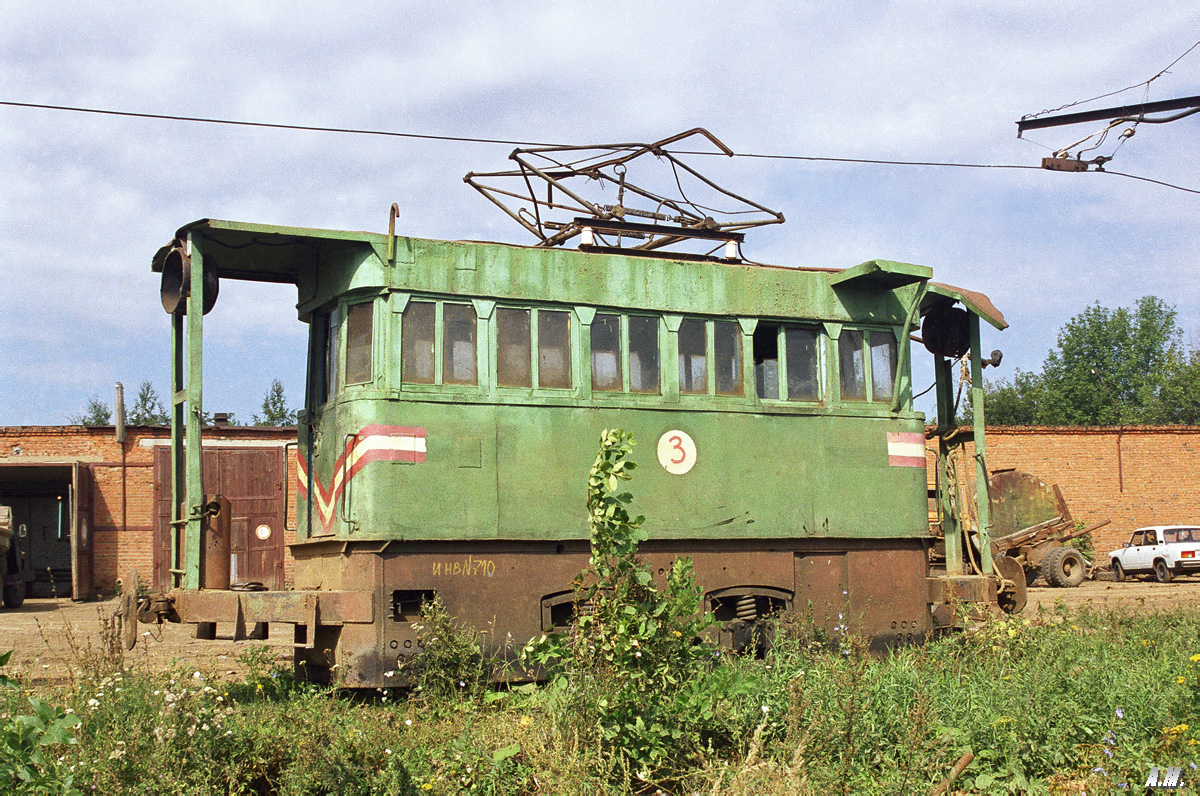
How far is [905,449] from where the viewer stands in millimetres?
10305

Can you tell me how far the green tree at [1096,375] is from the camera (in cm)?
5988

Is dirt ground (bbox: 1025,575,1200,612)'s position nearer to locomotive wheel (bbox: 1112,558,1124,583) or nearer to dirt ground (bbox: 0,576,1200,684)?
dirt ground (bbox: 0,576,1200,684)

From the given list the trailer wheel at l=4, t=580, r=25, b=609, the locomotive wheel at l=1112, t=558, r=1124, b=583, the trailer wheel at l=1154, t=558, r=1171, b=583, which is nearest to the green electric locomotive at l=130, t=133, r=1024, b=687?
the trailer wheel at l=4, t=580, r=25, b=609

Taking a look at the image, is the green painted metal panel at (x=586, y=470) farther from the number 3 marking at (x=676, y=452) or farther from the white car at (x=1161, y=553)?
the white car at (x=1161, y=553)

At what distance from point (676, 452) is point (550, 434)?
1132mm

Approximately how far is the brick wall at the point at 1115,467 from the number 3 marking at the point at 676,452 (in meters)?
21.0

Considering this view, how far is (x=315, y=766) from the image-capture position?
6.17m

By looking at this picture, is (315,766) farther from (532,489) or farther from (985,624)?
(985,624)

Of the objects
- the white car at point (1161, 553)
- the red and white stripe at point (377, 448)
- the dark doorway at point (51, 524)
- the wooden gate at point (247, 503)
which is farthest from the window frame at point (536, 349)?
the white car at point (1161, 553)

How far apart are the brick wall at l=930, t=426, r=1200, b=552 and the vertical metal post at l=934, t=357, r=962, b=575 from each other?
18.0 m

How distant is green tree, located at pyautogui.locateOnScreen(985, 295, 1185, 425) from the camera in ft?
196

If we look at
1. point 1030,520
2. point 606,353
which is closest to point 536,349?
point 606,353

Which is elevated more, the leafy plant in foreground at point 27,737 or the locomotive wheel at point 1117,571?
the leafy plant in foreground at point 27,737

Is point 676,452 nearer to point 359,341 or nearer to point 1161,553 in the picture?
point 359,341
